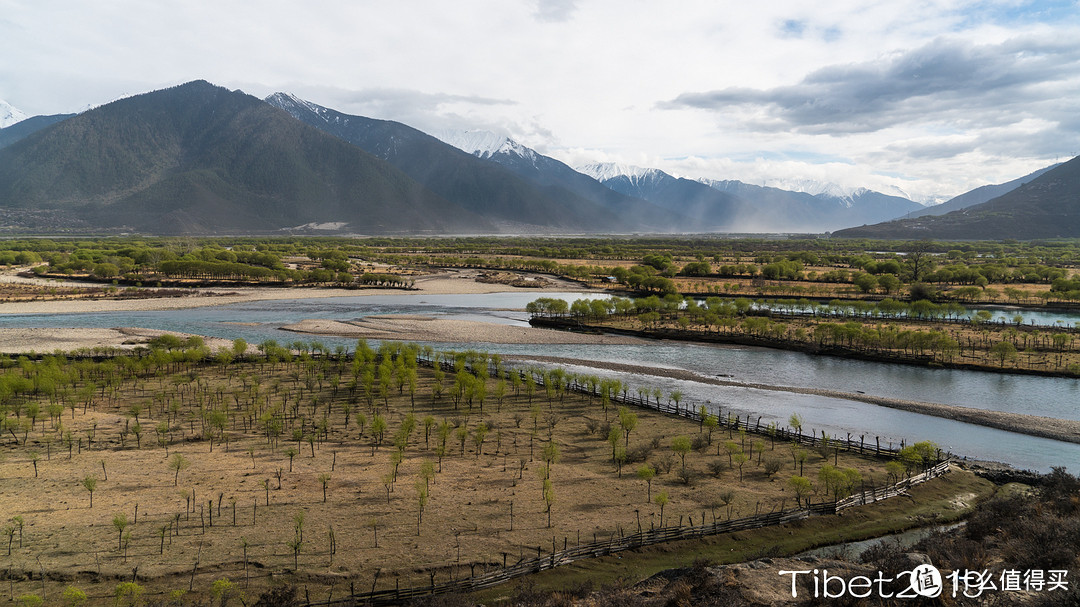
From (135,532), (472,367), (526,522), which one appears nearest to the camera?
(135,532)

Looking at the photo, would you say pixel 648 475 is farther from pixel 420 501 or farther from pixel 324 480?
pixel 324 480

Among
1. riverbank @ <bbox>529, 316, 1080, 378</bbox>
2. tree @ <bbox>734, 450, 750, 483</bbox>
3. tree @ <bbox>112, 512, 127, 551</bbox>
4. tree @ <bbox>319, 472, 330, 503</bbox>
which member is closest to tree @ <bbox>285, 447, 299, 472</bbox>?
tree @ <bbox>319, 472, 330, 503</bbox>

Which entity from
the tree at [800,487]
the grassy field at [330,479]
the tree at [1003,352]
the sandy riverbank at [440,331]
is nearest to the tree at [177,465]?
the grassy field at [330,479]

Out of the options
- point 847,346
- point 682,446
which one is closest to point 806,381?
point 847,346

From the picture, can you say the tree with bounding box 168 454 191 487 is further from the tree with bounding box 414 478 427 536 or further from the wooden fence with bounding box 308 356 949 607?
the wooden fence with bounding box 308 356 949 607

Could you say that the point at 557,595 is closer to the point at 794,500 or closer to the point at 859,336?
the point at 794,500

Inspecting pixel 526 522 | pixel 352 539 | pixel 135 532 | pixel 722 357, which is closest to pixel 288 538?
pixel 352 539

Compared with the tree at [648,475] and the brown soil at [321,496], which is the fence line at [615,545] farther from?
the tree at [648,475]
